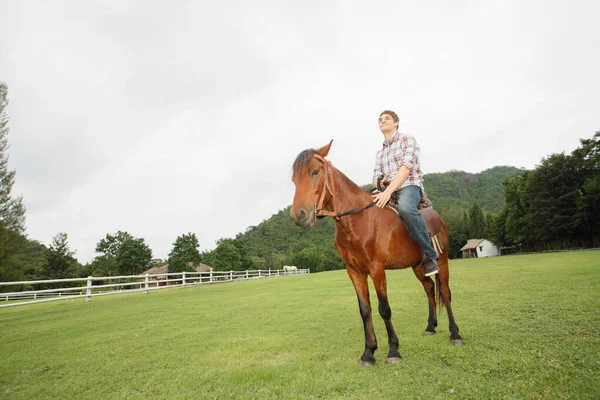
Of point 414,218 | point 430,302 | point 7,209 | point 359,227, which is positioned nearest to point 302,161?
point 359,227

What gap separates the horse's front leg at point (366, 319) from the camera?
311 centimetres

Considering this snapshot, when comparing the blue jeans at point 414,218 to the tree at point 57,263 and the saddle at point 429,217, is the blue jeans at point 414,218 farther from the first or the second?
the tree at point 57,263

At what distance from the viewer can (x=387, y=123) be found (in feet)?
12.9

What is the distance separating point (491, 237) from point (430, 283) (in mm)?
73224

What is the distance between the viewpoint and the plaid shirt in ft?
12.0

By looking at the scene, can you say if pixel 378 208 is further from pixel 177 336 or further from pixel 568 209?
pixel 568 209

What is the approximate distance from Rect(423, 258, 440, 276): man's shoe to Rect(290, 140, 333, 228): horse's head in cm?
167

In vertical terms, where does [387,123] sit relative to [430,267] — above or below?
above

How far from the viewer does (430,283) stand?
4488mm

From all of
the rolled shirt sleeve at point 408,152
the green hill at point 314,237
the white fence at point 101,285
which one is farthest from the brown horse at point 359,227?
the green hill at point 314,237

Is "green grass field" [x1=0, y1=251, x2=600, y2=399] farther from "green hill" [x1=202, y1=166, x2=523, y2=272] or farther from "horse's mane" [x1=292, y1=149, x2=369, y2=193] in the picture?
"green hill" [x1=202, y1=166, x2=523, y2=272]

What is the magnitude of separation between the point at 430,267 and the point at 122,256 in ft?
222

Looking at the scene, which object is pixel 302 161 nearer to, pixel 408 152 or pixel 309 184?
pixel 309 184

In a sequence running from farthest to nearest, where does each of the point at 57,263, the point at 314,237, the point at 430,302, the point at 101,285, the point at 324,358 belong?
the point at 314,237, the point at 57,263, the point at 101,285, the point at 430,302, the point at 324,358
